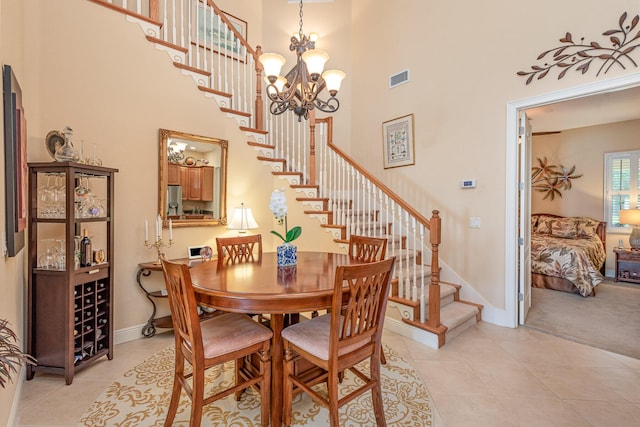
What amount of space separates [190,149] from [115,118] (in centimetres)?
71

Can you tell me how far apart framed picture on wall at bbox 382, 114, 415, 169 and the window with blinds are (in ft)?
13.8

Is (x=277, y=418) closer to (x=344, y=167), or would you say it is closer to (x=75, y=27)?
(x=344, y=167)

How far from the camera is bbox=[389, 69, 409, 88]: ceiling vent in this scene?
4371 mm

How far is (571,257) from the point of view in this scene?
4324 millimetres

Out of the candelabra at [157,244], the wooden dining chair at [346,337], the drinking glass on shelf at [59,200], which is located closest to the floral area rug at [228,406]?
the wooden dining chair at [346,337]

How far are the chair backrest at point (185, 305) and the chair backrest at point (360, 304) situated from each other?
69 centimetres

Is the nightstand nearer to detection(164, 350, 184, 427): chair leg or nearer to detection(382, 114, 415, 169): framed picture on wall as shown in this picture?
detection(382, 114, 415, 169): framed picture on wall

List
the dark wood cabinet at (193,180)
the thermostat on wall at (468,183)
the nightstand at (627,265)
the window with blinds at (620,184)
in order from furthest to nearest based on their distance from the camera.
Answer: the window with blinds at (620,184) → the nightstand at (627,265) → the thermostat on wall at (468,183) → the dark wood cabinet at (193,180)

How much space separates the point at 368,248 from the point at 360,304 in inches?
42.5

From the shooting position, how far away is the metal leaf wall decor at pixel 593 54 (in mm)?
2564

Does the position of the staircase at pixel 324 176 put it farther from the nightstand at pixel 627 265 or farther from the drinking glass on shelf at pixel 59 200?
the nightstand at pixel 627 265

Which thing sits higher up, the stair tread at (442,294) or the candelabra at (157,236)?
the candelabra at (157,236)

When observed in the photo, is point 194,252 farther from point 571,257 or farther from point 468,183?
point 571,257

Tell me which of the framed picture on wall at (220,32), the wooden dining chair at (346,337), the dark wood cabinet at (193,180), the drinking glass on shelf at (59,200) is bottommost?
the wooden dining chair at (346,337)
